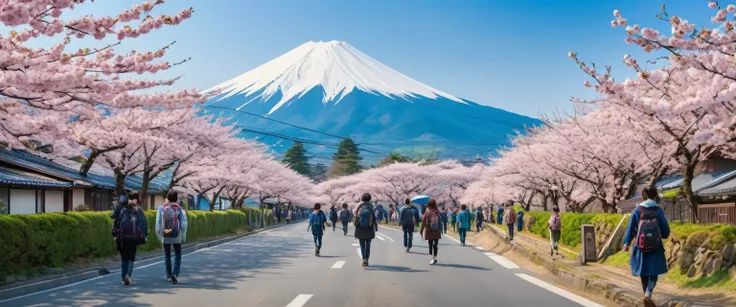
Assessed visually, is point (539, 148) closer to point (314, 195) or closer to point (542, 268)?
point (542, 268)

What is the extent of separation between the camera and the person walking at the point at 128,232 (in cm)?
1055

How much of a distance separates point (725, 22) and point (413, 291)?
5.14m

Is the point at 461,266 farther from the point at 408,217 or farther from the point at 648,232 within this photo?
the point at 648,232

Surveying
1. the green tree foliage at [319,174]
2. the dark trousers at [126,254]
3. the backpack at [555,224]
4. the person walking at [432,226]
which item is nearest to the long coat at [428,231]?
the person walking at [432,226]

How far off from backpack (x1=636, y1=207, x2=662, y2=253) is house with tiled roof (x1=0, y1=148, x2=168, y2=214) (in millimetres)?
16788

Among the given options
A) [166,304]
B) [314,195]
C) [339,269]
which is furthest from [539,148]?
[314,195]

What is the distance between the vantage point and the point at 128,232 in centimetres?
1058

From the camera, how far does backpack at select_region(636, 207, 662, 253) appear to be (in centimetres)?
743

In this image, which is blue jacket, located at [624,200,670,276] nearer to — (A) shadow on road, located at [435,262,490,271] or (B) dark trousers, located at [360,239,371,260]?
(A) shadow on road, located at [435,262,490,271]

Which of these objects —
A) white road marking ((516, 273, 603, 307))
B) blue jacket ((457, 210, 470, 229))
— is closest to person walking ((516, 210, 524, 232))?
blue jacket ((457, 210, 470, 229))

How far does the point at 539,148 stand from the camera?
3275 centimetres

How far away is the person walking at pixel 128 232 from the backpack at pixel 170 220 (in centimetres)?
31

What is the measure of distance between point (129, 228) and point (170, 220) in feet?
2.04

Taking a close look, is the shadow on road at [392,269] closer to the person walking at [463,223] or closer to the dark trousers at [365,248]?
the dark trousers at [365,248]
